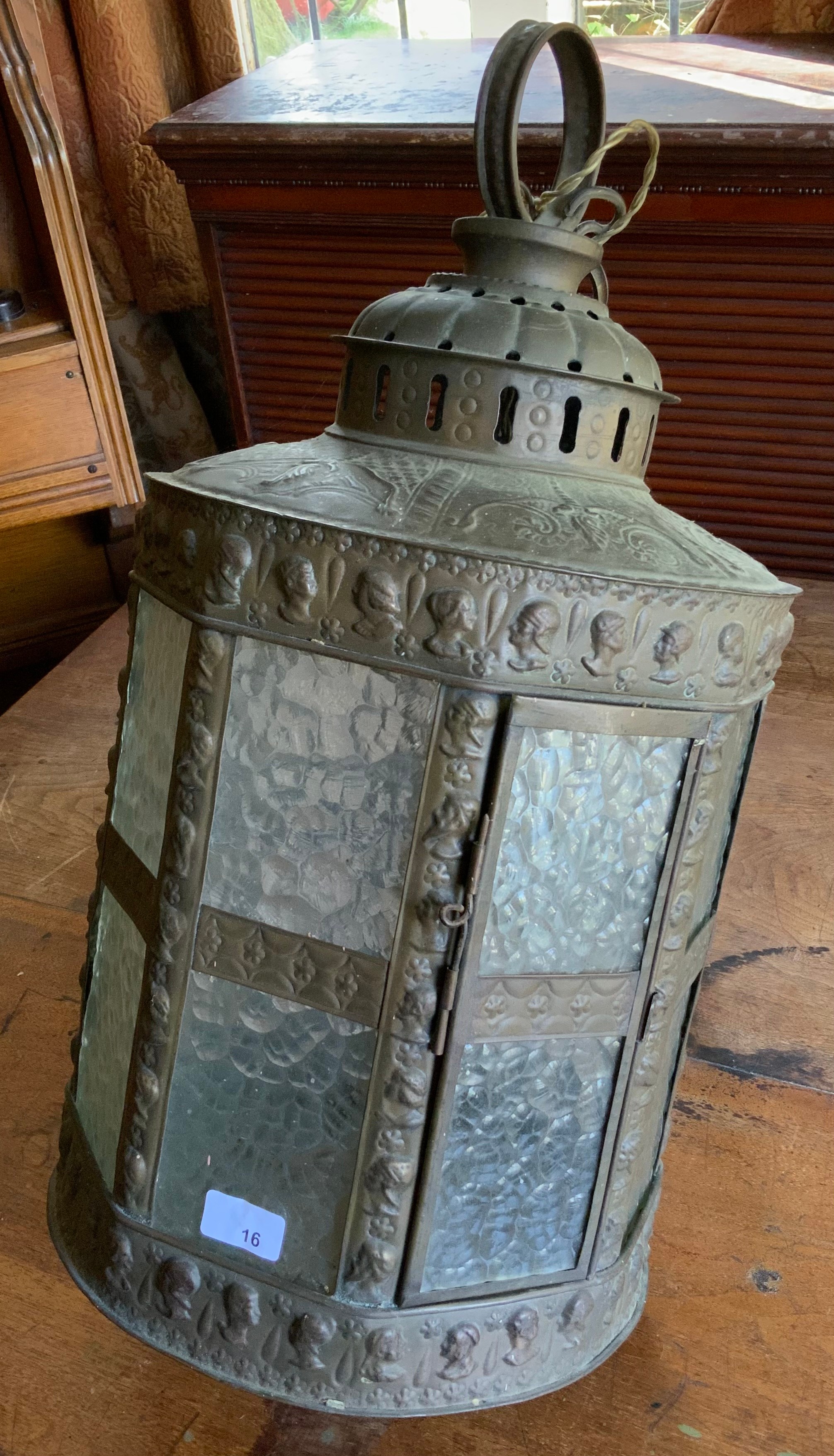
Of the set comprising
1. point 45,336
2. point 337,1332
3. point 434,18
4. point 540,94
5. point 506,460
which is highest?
point 434,18

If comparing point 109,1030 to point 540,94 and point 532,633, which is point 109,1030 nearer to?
point 532,633

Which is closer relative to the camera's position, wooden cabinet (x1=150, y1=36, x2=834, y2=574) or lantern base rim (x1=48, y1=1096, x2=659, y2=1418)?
lantern base rim (x1=48, y1=1096, x2=659, y2=1418)

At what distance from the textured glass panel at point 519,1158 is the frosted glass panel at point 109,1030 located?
11.4 inches

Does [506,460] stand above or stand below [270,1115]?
above

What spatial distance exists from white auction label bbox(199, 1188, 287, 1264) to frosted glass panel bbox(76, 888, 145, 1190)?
10 centimetres

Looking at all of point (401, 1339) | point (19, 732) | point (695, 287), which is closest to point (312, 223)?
point (695, 287)

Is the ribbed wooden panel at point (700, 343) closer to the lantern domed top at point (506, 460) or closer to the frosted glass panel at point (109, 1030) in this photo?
the lantern domed top at point (506, 460)

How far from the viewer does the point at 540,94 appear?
213 centimetres

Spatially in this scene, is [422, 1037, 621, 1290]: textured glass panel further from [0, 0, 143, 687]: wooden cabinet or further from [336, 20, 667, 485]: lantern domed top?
[0, 0, 143, 687]: wooden cabinet

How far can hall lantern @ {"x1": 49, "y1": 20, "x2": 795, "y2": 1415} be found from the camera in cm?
83

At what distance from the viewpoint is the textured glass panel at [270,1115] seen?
0.89 metres

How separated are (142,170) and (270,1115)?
84.2 inches

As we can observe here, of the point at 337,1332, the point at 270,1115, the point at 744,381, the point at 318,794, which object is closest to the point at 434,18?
the point at 744,381

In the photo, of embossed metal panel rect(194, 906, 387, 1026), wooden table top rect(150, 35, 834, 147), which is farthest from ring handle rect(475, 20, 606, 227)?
wooden table top rect(150, 35, 834, 147)
